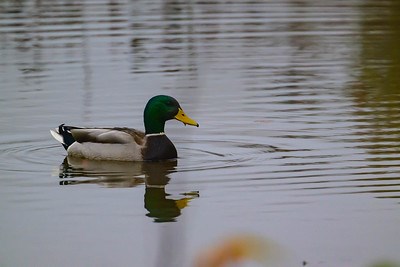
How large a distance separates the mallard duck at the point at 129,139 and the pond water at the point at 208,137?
0.18 metres

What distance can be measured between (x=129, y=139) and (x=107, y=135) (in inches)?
8.8

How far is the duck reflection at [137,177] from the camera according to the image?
34.0ft

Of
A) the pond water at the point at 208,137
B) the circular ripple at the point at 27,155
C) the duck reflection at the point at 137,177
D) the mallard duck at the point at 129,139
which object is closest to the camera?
the pond water at the point at 208,137

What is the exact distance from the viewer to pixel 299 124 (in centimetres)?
1397

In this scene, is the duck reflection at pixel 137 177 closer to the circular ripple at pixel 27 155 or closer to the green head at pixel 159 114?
the circular ripple at pixel 27 155

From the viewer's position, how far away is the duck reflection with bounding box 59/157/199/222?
34.0ft

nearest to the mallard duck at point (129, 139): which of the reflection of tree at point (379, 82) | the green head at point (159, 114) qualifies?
the green head at point (159, 114)

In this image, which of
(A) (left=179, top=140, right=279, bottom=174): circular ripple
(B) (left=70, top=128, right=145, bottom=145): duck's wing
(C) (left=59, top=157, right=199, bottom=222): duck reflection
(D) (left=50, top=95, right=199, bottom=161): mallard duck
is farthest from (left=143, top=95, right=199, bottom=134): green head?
(C) (left=59, top=157, right=199, bottom=222): duck reflection

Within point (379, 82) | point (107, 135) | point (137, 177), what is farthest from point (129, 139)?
point (379, 82)

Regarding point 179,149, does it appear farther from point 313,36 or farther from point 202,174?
point 313,36

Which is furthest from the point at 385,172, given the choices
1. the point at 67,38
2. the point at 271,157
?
the point at 67,38

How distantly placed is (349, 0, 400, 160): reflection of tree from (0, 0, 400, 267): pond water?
1.5 inches

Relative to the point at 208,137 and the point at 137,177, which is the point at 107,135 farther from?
the point at 208,137

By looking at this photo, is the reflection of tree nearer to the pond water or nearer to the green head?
the pond water
